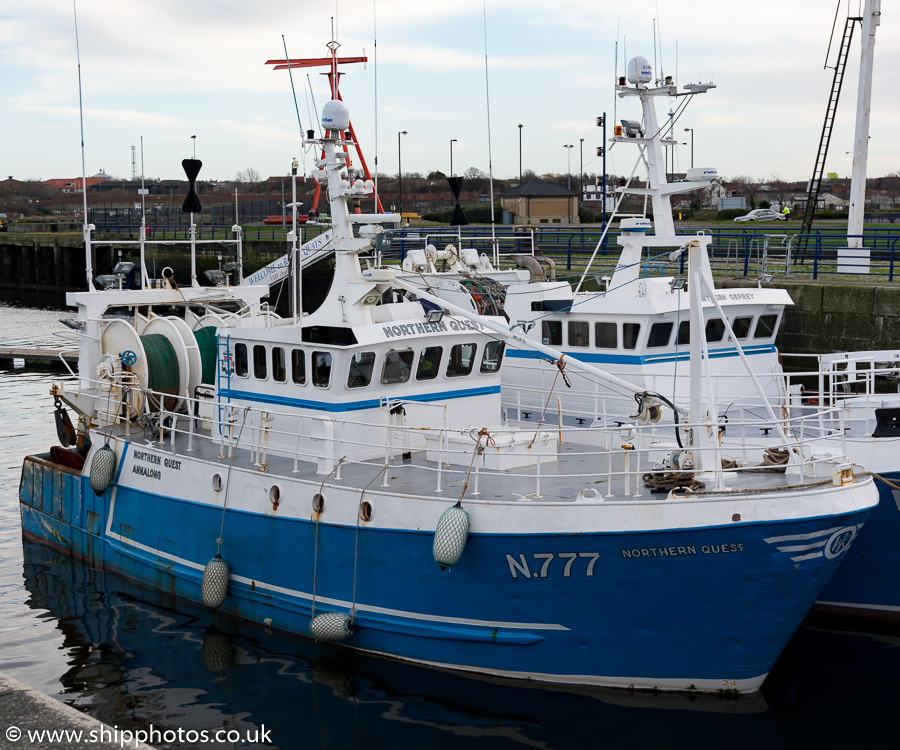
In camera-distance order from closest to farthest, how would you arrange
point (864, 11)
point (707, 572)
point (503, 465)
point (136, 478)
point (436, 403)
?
point (707, 572), point (503, 465), point (436, 403), point (136, 478), point (864, 11)

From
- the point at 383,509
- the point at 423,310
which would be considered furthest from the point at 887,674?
the point at 423,310

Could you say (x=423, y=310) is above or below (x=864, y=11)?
below

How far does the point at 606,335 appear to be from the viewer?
1485 centimetres

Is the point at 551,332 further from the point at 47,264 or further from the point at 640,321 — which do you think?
the point at 47,264

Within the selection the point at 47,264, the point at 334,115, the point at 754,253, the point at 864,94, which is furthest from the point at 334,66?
the point at 47,264

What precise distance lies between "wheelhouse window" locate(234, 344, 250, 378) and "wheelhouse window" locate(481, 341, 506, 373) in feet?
10.1

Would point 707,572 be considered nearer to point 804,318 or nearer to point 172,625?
point 172,625

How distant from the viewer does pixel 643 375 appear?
46.1 feet

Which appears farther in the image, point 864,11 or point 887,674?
point 864,11

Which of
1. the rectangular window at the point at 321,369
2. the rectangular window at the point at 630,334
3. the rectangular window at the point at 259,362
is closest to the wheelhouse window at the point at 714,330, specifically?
the rectangular window at the point at 630,334

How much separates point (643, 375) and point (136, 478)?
7.17 m

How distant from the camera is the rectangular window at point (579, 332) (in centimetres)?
1512

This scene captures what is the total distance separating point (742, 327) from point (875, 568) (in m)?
4.27

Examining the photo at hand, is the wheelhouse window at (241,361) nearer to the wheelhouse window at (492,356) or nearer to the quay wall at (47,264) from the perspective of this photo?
the wheelhouse window at (492,356)
